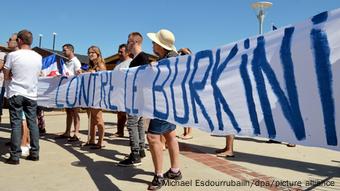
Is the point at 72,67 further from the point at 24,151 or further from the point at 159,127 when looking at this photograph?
the point at 159,127

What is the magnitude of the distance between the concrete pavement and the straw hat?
1.59 meters

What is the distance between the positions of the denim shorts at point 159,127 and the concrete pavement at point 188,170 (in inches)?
23.7

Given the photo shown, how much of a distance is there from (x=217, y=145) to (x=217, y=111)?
3.89 m

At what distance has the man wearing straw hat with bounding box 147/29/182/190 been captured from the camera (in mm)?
4176

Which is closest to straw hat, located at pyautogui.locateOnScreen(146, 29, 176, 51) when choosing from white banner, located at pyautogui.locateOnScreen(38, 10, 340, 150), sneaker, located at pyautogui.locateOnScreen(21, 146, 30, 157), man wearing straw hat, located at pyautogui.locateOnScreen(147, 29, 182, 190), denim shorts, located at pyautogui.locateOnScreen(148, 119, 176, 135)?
man wearing straw hat, located at pyautogui.locateOnScreen(147, 29, 182, 190)

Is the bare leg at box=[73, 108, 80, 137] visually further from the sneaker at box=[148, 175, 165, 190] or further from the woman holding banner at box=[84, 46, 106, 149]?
the sneaker at box=[148, 175, 165, 190]

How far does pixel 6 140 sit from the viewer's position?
7.08 metres

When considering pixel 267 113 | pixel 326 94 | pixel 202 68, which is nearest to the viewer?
pixel 326 94

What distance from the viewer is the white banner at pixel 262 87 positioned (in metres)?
2.62

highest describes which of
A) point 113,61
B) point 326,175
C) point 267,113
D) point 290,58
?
point 113,61

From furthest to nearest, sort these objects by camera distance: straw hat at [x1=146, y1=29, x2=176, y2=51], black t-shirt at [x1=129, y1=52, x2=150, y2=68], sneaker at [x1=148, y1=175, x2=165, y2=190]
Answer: black t-shirt at [x1=129, y1=52, x2=150, y2=68], straw hat at [x1=146, y1=29, x2=176, y2=51], sneaker at [x1=148, y1=175, x2=165, y2=190]

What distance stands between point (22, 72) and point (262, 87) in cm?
351

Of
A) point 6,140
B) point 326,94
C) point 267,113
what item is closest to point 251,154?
point 267,113

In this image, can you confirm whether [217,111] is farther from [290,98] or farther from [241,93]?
[290,98]
